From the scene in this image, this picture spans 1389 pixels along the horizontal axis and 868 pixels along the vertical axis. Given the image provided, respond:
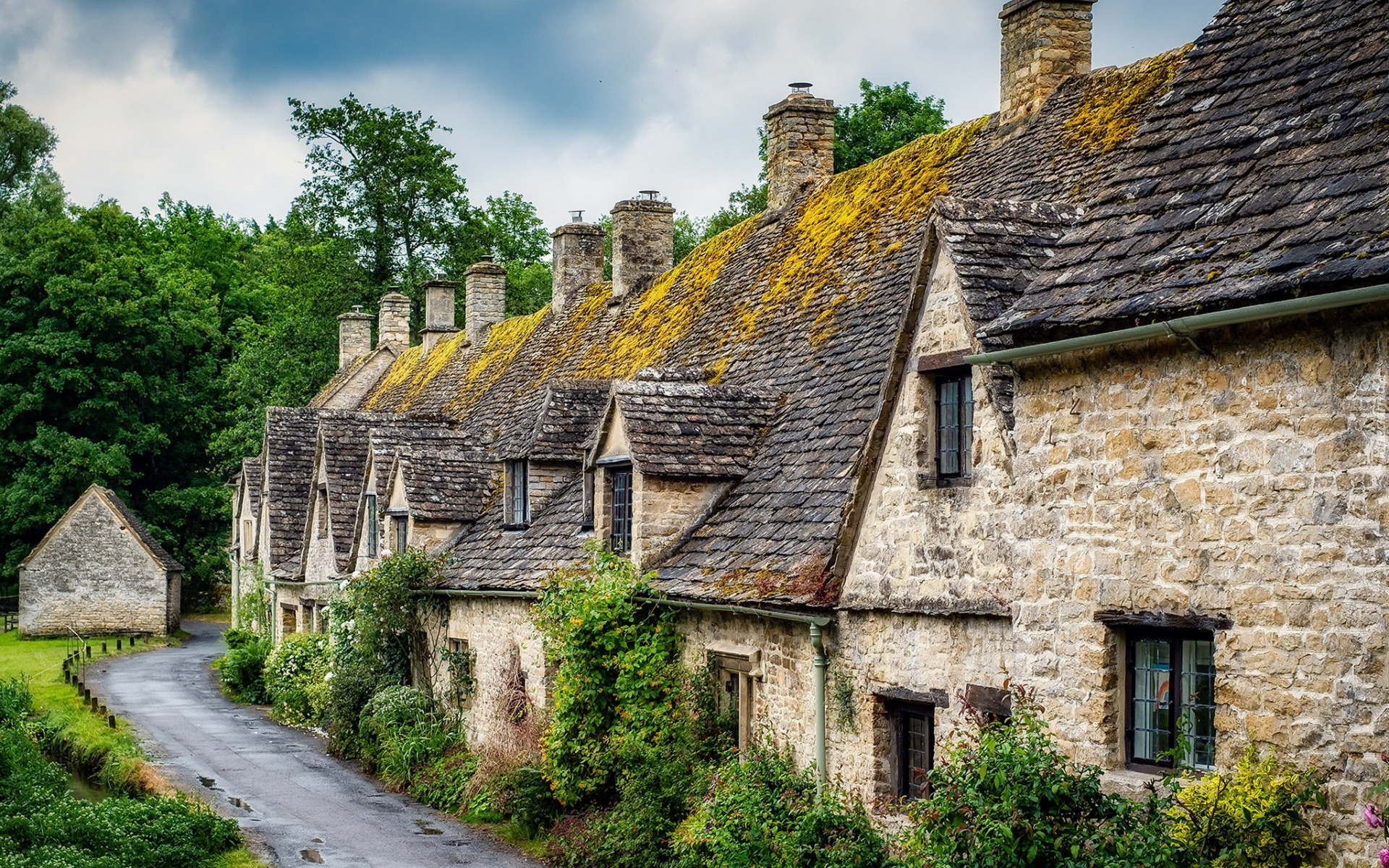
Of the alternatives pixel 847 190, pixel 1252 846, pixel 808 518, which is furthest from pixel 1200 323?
pixel 847 190

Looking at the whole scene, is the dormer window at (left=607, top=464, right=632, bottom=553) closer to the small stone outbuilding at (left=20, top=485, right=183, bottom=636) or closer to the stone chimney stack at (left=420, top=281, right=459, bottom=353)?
the stone chimney stack at (left=420, top=281, right=459, bottom=353)

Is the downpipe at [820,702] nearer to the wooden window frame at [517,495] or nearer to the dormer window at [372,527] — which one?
the wooden window frame at [517,495]

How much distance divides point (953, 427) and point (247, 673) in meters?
27.6

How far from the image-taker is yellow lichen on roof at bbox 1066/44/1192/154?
1612 centimetres

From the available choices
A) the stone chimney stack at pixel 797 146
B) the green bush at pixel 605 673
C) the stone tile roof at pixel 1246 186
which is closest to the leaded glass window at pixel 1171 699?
the stone tile roof at pixel 1246 186

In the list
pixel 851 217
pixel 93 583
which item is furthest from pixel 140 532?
pixel 851 217

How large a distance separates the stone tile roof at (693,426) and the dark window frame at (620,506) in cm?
68

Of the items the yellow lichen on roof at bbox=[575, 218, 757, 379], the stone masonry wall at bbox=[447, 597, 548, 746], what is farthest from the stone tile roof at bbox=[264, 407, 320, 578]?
the stone masonry wall at bbox=[447, 597, 548, 746]

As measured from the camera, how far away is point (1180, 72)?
427 inches

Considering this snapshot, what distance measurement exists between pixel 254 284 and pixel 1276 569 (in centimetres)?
7253

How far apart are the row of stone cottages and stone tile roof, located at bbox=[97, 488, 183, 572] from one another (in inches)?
1309

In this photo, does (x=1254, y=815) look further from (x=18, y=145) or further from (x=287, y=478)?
(x=18, y=145)

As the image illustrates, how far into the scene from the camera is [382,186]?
55156mm

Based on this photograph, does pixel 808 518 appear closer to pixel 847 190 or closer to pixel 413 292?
pixel 847 190
